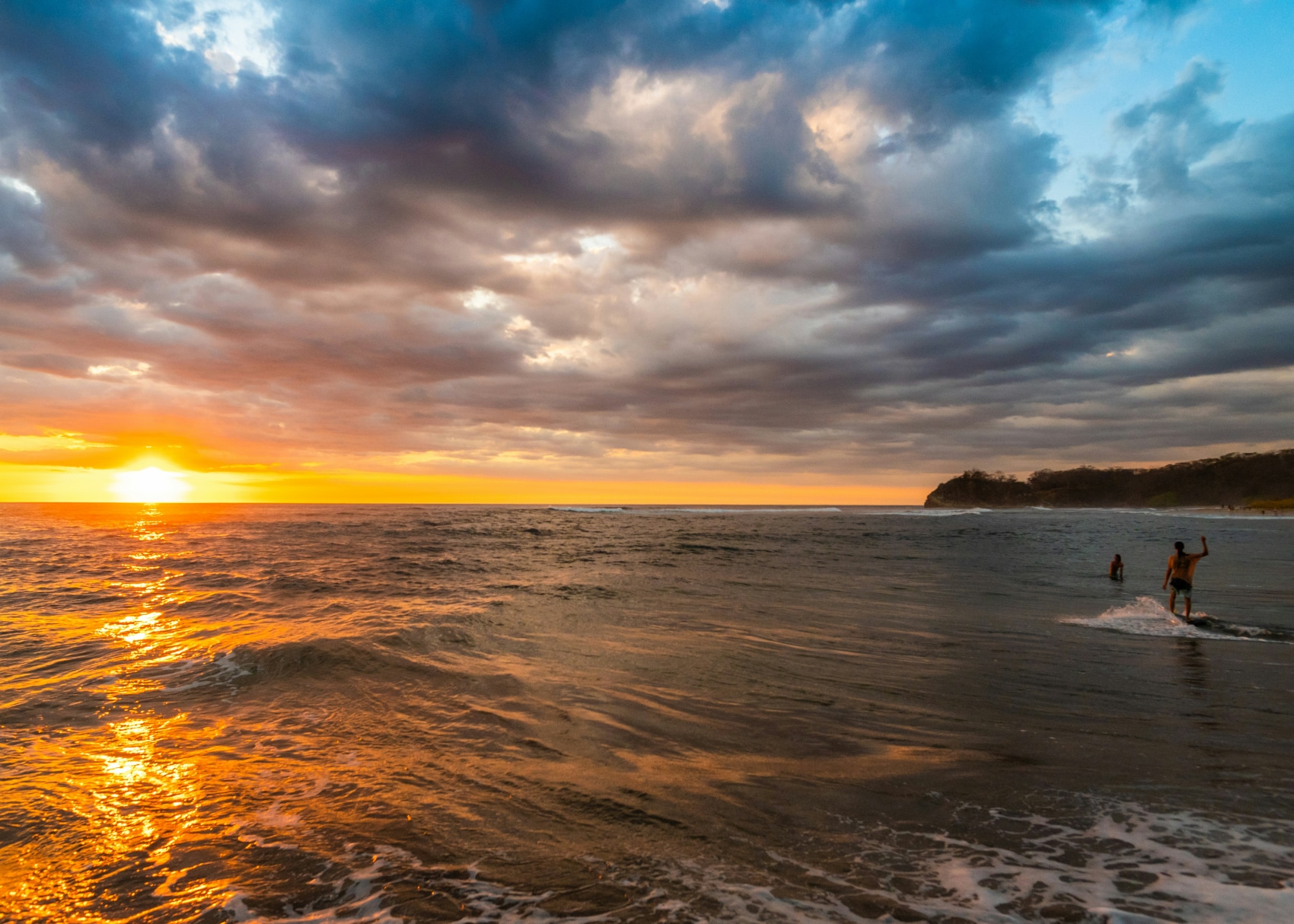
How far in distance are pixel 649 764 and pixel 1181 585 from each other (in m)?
16.5

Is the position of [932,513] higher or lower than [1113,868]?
lower

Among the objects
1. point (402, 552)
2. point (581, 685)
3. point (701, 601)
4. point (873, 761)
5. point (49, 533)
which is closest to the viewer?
point (873, 761)

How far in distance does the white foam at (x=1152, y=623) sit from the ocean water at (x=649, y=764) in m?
0.21

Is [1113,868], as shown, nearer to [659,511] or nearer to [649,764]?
[649,764]

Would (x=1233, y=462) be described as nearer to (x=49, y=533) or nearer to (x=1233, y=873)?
(x=1233, y=873)

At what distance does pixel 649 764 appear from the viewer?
6.66 metres

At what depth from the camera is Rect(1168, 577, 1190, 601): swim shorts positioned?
15.7 metres

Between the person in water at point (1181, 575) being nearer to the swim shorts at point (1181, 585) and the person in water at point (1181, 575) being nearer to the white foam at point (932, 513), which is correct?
the swim shorts at point (1181, 585)

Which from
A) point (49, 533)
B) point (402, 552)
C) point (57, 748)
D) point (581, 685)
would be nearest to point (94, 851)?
point (57, 748)

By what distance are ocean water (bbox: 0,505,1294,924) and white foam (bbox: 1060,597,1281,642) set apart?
0.69ft

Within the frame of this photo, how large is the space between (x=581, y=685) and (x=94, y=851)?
5902 millimetres

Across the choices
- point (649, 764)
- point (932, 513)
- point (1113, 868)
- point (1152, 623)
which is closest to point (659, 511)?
point (932, 513)

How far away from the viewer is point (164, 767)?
686cm

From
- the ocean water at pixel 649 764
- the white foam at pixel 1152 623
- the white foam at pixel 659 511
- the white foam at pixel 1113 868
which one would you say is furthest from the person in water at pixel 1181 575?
the white foam at pixel 659 511
